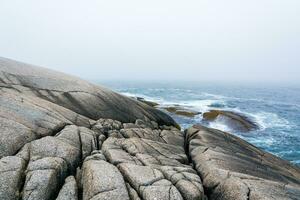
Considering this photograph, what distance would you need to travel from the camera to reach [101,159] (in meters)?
10.4

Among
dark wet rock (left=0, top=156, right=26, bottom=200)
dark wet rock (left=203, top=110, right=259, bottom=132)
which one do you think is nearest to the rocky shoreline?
dark wet rock (left=0, top=156, right=26, bottom=200)

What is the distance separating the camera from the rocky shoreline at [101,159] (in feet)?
27.9

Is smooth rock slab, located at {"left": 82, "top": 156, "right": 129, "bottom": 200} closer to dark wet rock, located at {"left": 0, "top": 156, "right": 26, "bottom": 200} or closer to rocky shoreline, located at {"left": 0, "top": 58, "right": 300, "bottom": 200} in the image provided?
rocky shoreline, located at {"left": 0, "top": 58, "right": 300, "bottom": 200}

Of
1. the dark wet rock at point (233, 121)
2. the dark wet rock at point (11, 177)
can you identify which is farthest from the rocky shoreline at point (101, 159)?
the dark wet rock at point (233, 121)

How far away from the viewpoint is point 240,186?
31.5 feet

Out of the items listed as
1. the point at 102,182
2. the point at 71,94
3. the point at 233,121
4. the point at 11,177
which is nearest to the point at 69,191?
the point at 102,182

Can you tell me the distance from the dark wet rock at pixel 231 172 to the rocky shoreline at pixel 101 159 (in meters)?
0.04

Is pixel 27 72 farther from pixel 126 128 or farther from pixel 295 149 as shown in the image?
pixel 295 149

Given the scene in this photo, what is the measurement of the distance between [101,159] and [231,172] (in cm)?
565

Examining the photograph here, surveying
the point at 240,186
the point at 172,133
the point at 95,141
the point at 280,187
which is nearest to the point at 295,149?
the point at 172,133

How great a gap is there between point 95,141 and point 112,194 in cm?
458

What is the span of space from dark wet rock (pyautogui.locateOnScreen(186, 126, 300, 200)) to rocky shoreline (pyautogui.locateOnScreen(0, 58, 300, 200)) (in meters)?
0.04

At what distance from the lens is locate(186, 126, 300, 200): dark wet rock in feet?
31.3

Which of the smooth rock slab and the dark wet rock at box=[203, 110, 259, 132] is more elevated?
the smooth rock slab
